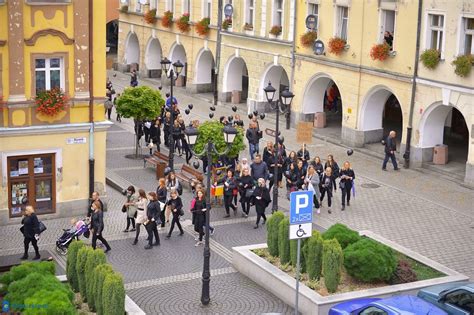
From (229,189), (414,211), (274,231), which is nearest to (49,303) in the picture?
(274,231)

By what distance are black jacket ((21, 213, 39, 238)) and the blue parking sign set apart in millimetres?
7293

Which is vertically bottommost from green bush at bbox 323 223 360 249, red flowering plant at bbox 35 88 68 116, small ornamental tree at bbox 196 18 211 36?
green bush at bbox 323 223 360 249

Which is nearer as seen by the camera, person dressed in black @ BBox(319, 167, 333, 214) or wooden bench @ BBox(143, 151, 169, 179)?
person dressed in black @ BBox(319, 167, 333, 214)

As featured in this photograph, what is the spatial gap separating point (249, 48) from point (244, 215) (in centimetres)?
1841

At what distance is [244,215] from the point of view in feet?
85.4

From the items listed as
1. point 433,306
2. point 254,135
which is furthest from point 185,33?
point 433,306

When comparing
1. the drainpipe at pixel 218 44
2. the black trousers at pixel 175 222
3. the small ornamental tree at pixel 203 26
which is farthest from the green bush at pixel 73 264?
the small ornamental tree at pixel 203 26

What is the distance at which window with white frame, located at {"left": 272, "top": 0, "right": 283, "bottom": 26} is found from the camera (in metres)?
40.8

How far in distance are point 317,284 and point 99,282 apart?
190 inches

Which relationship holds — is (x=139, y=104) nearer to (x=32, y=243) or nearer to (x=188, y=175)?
(x=188, y=175)

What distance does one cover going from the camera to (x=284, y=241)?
20078 mm

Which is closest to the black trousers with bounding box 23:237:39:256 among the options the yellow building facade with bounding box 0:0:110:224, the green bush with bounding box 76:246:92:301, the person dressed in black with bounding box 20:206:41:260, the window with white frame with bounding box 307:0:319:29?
the person dressed in black with bounding box 20:206:41:260

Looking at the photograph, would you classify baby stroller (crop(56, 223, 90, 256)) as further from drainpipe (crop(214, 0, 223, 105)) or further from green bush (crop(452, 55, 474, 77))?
drainpipe (crop(214, 0, 223, 105))

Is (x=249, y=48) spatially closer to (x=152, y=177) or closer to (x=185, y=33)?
(x=185, y=33)
